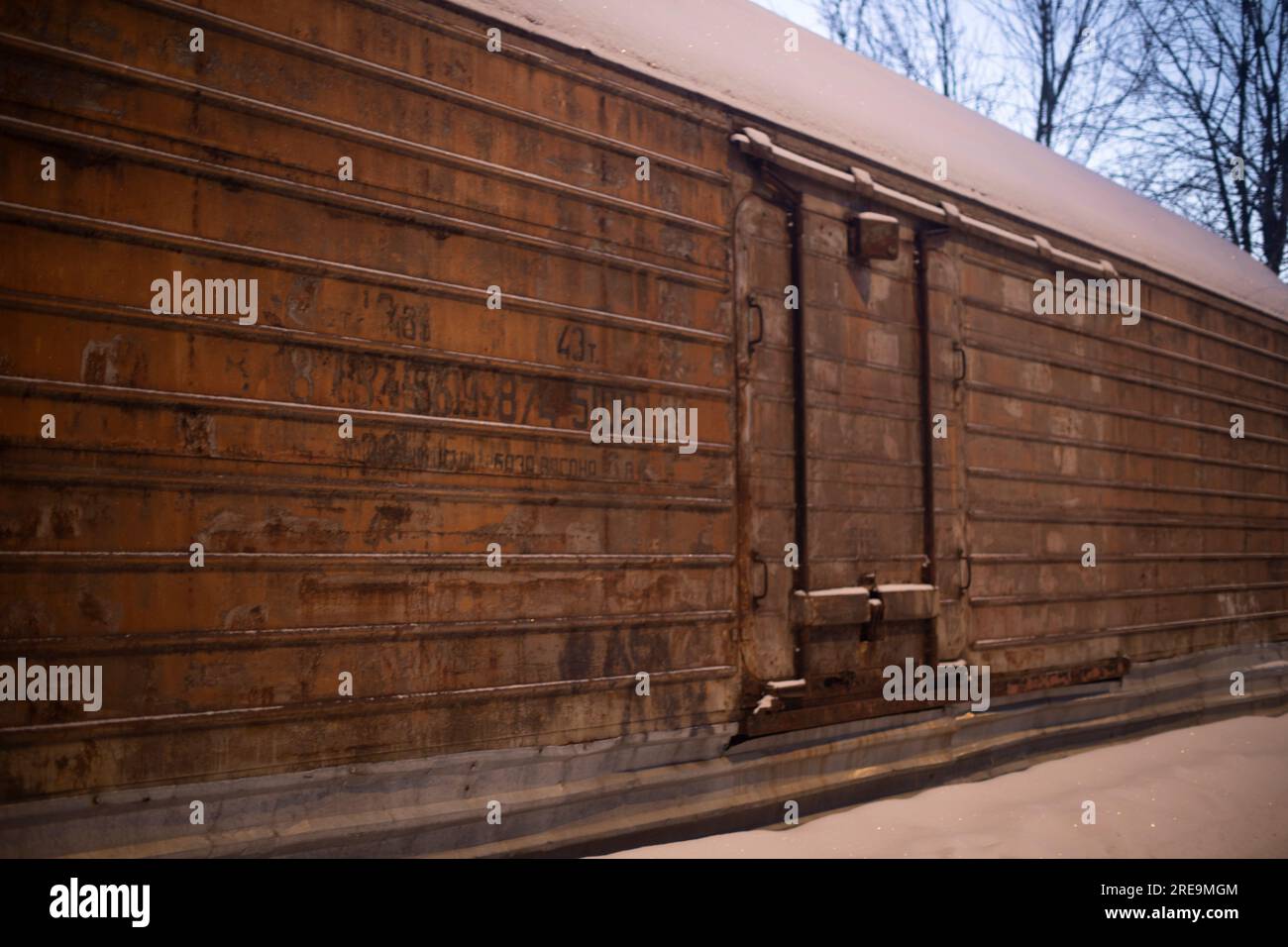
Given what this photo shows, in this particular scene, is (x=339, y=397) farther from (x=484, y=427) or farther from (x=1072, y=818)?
(x=1072, y=818)

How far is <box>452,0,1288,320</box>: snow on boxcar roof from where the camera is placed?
406 centimetres

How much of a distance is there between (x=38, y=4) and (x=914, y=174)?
400cm

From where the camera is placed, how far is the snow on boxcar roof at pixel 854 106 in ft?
13.3

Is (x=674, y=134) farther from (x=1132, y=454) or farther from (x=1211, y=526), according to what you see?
(x=1211, y=526)

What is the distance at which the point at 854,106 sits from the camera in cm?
535

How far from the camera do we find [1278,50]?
16031 millimetres

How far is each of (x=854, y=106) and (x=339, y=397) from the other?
132 inches

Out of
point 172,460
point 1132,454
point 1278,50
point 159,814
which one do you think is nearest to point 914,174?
point 1132,454

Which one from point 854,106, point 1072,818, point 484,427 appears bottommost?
point 1072,818

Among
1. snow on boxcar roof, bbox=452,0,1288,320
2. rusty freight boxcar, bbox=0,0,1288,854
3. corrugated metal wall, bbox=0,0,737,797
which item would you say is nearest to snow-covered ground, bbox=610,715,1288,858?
rusty freight boxcar, bbox=0,0,1288,854

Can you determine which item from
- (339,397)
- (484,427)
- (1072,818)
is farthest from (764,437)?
(1072,818)

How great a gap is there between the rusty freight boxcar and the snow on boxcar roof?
0.09 feet

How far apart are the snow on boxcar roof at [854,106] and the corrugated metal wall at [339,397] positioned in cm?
22

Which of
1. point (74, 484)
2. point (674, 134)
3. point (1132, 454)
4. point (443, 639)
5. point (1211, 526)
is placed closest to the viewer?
point (74, 484)
